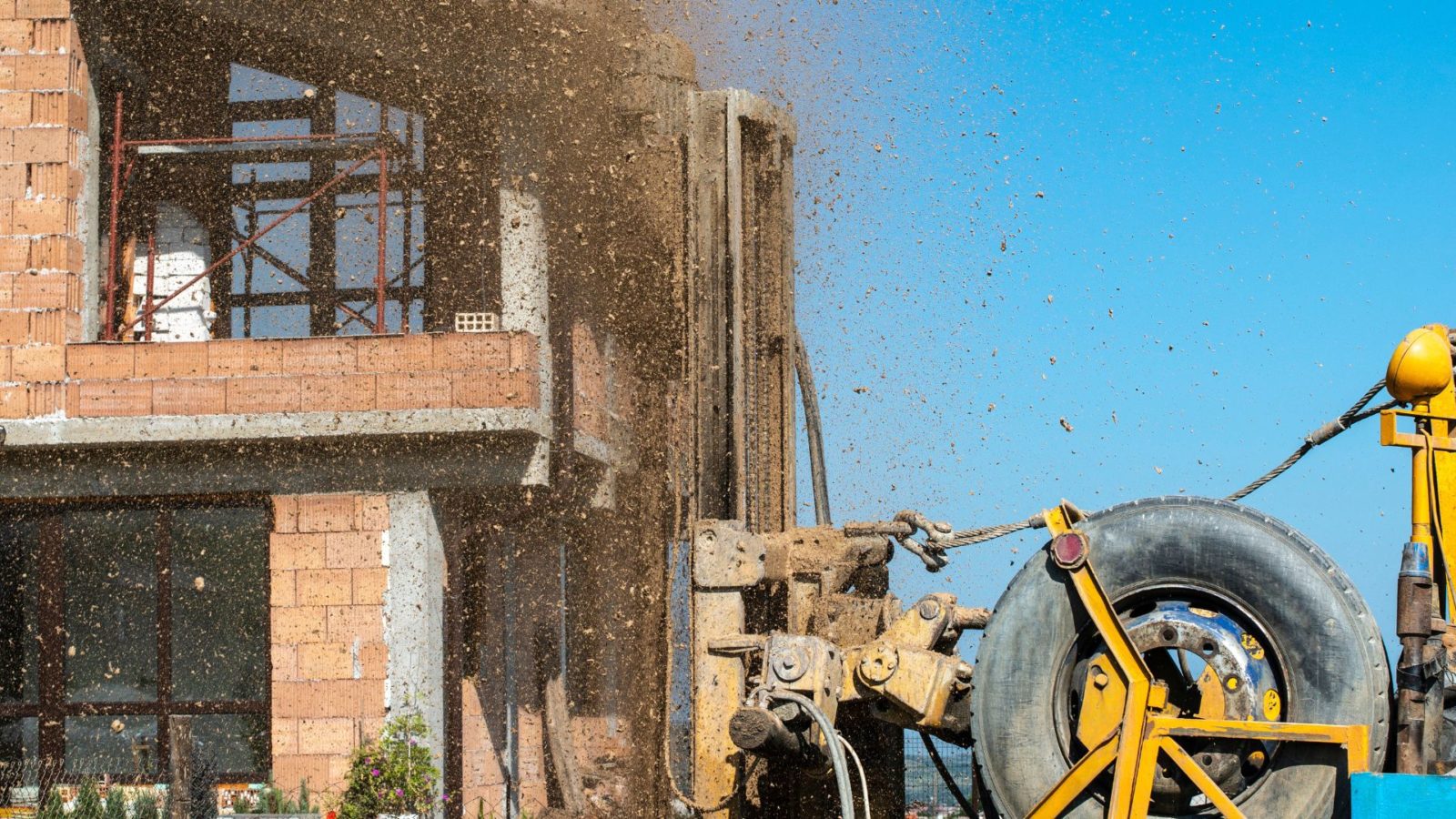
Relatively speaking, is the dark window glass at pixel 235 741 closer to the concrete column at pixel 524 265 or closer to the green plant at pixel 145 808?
the green plant at pixel 145 808

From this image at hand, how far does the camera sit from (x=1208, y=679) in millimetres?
4461

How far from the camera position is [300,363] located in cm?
1499

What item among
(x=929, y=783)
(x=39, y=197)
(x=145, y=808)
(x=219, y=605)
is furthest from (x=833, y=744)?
(x=219, y=605)

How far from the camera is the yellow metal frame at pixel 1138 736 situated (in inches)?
168

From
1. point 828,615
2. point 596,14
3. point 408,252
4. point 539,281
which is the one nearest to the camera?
point 828,615

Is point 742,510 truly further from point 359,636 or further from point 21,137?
point 21,137

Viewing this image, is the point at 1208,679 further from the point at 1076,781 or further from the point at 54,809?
the point at 54,809

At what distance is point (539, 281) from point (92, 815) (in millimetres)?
6043

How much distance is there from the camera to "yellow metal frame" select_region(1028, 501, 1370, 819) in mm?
4258

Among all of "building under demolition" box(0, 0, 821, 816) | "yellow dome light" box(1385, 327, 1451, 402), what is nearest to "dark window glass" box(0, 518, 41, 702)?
"building under demolition" box(0, 0, 821, 816)

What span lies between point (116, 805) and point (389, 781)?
2207mm

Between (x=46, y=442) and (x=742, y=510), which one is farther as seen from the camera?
(x=46, y=442)

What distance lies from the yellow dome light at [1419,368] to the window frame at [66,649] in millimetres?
12862

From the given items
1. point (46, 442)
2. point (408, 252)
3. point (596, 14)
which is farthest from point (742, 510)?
point (408, 252)
